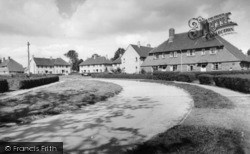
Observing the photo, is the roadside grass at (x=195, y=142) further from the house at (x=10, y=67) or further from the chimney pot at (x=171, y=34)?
the house at (x=10, y=67)

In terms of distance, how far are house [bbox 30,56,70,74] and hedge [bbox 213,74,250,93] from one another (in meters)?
90.0

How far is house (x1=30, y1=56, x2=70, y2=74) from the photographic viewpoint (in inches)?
3782

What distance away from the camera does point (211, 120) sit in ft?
25.9

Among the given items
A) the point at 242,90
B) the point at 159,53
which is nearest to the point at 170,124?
the point at 242,90

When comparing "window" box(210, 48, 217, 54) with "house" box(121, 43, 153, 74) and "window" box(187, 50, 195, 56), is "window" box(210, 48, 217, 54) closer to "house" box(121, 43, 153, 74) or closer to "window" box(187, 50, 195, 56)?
"window" box(187, 50, 195, 56)

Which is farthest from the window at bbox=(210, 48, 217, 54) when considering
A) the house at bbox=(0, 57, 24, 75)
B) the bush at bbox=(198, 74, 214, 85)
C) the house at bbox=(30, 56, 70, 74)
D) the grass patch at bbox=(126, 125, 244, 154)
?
the house at bbox=(0, 57, 24, 75)

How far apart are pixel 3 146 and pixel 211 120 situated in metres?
7.21

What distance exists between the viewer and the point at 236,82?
58.8 feet

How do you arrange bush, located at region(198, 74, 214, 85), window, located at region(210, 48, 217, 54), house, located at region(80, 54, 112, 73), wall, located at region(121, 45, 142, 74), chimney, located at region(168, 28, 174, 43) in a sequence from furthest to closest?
house, located at region(80, 54, 112, 73) < wall, located at region(121, 45, 142, 74) < chimney, located at region(168, 28, 174, 43) < window, located at region(210, 48, 217, 54) < bush, located at region(198, 74, 214, 85)

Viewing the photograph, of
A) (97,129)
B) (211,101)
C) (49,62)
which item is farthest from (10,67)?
(97,129)

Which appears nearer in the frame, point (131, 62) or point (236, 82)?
point (236, 82)

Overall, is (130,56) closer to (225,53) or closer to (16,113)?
(225,53)

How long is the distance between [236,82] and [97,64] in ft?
244

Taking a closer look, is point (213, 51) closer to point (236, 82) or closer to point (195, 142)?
point (236, 82)
